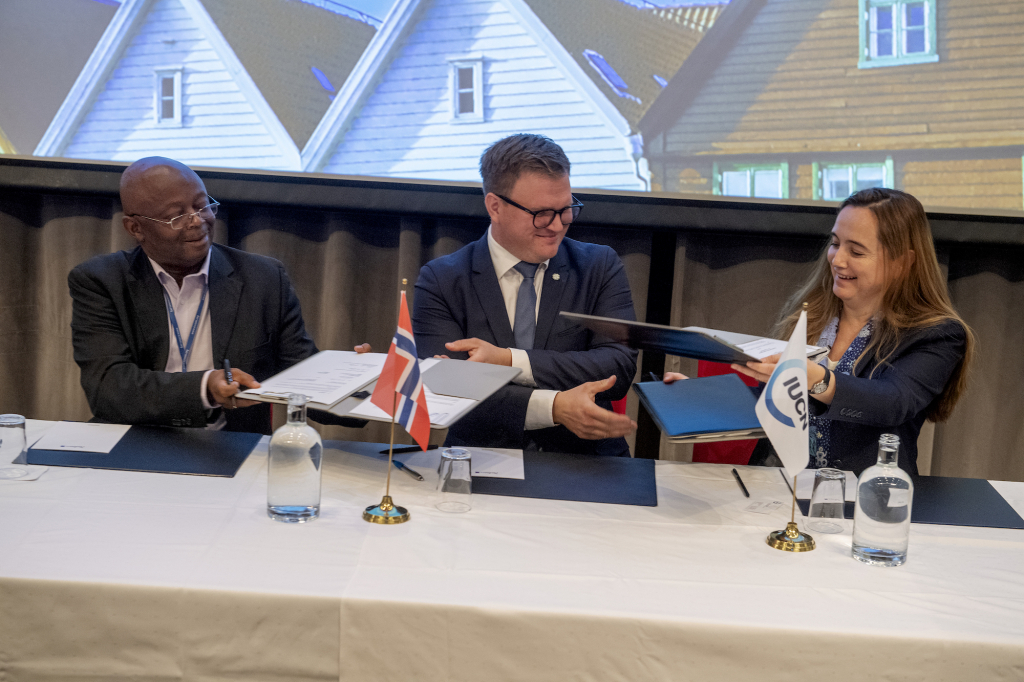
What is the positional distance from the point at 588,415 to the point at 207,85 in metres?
2.26

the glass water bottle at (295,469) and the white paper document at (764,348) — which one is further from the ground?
the white paper document at (764,348)

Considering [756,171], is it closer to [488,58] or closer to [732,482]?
[488,58]

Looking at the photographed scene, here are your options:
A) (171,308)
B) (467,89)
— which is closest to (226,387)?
(171,308)

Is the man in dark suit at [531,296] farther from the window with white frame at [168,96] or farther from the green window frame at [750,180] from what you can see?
the window with white frame at [168,96]

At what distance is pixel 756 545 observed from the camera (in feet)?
4.19

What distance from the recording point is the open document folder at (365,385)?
1.50 m

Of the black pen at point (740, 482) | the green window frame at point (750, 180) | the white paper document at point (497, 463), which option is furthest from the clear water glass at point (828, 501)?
the green window frame at point (750, 180)

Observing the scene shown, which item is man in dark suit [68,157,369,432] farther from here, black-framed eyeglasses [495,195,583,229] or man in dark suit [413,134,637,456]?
black-framed eyeglasses [495,195,583,229]

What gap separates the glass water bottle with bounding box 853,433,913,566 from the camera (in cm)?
122

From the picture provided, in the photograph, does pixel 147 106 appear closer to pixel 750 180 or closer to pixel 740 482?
pixel 750 180

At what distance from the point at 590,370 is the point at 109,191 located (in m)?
Answer: 2.09

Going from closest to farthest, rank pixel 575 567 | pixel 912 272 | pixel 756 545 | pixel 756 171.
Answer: pixel 575 567, pixel 756 545, pixel 912 272, pixel 756 171

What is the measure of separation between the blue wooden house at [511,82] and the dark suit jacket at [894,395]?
51.9 inches

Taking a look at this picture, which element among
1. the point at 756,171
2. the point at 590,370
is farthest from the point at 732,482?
the point at 756,171
